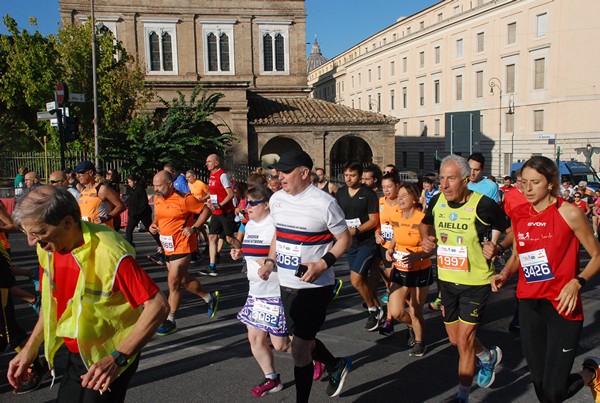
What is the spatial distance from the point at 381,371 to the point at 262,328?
146 centimetres

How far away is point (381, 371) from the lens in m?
5.53

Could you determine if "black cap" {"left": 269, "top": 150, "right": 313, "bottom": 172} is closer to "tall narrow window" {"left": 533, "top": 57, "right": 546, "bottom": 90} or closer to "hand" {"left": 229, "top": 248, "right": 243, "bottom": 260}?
"hand" {"left": 229, "top": 248, "right": 243, "bottom": 260}

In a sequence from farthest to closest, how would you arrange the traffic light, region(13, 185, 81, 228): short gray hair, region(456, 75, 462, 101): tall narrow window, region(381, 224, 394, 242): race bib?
region(456, 75, 462, 101): tall narrow window → the traffic light → region(381, 224, 394, 242): race bib → region(13, 185, 81, 228): short gray hair

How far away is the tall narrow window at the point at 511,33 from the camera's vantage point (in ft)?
152

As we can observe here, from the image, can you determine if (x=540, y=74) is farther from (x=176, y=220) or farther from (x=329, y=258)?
(x=329, y=258)

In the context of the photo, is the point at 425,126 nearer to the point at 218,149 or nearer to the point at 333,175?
the point at 333,175

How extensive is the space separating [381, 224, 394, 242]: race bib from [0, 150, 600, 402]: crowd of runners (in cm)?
24

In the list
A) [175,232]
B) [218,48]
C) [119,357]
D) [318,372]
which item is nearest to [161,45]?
[218,48]

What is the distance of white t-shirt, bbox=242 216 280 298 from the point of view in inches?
195

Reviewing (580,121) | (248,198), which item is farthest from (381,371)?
(580,121)

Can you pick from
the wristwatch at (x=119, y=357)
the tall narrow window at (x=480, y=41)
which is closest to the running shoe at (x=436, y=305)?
the wristwatch at (x=119, y=357)

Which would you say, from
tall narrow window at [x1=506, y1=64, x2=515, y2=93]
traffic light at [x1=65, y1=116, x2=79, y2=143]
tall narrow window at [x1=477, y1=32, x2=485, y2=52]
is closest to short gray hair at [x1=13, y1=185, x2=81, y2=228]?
traffic light at [x1=65, y1=116, x2=79, y2=143]

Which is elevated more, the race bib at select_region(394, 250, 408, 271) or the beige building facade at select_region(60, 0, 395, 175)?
the beige building facade at select_region(60, 0, 395, 175)

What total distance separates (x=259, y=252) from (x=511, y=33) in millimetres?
48212
